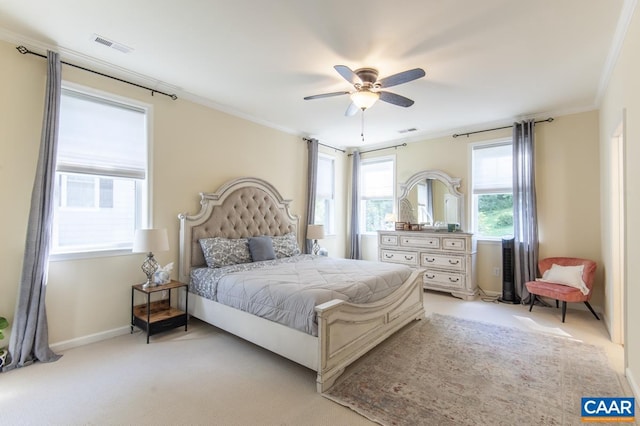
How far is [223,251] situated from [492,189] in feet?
14.5

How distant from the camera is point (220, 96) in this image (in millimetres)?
4020

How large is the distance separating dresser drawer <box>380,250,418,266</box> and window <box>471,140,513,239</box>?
3.78ft

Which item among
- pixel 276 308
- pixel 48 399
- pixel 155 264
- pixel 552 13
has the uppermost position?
Answer: pixel 552 13

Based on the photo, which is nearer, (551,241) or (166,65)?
(166,65)

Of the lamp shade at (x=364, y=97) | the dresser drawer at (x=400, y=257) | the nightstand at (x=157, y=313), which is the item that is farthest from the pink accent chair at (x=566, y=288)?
the nightstand at (x=157, y=313)

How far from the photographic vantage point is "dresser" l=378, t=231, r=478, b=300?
488cm

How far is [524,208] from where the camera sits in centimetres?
461

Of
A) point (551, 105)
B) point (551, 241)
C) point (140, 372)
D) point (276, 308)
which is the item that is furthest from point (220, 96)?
point (551, 241)

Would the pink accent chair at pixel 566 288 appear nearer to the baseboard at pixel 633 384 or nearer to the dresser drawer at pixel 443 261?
the dresser drawer at pixel 443 261

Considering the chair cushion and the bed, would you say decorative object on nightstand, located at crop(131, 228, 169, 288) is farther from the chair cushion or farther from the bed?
the chair cushion

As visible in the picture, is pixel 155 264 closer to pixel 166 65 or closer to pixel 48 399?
pixel 48 399

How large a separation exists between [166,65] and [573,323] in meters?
5.59

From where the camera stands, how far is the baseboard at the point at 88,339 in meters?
2.93

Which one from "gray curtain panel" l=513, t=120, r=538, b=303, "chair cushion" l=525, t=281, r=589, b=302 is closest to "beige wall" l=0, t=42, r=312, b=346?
"gray curtain panel" l=513, t=120, r=538, b=303
